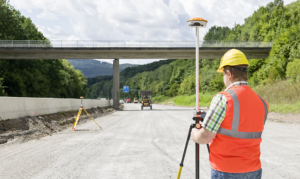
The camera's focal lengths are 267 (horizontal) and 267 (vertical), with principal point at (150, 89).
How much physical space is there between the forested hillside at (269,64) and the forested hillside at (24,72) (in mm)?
38474

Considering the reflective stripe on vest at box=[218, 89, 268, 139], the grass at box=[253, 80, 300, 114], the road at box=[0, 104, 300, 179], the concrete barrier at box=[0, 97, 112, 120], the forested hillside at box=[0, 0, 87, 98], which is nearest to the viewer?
the reflective stripe on vest at box=[218, 89, 268, 139]

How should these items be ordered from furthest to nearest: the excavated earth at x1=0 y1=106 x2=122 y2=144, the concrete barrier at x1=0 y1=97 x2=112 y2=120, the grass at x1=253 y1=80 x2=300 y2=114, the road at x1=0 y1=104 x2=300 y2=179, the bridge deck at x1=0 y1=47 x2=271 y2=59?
the bridge deck at x1=0 y1=47 x2=271 y2=59, the grass at x1=253 y1=80 x2=300 y2=114, the concrete barrier at x1=0 y1=97 x2=112 y2=120, the excavated earth at x1=0 y1=106 x2=122 y2=144, the road at x1=0 y1=104 x2=300 y2=179

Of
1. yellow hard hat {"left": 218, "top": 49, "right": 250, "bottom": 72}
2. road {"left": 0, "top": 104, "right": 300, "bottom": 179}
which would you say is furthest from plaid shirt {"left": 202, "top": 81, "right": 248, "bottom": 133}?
road {"left": 0, "top": 104, "right": 300, "bottom": 179}

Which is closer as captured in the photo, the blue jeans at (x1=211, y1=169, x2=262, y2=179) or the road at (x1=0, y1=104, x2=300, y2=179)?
the blue jeans at (x1=211, y1=169, x2=262, y2=179)

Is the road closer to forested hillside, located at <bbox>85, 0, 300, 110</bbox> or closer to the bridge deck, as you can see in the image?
forested hillside, located at <bbox>85, 0, 300, 110</bbox>

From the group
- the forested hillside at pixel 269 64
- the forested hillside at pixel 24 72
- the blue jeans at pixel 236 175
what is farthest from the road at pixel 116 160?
the forested hillside at pixel 24 72

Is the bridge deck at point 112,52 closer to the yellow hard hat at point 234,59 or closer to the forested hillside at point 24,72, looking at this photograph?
the forested hillside at point 24,72

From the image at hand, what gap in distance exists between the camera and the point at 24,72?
5328cm

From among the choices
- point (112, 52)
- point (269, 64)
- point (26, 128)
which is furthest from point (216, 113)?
point (269, 64)

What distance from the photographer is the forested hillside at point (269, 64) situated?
32.7m

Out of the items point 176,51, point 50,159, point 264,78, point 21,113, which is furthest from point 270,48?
point 50,159

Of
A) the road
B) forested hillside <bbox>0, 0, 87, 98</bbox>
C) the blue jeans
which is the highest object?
forested hillside <bbox>0, 0, 87, 98</bbox>

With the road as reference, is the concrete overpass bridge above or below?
above

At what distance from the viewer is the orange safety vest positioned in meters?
2.25
